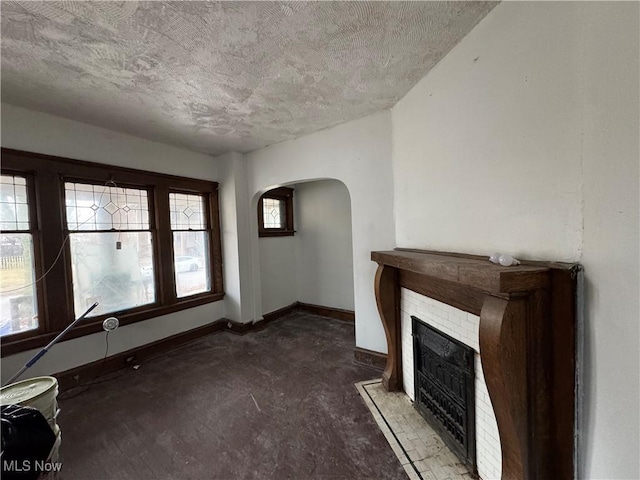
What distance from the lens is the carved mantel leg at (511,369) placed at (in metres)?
1.12

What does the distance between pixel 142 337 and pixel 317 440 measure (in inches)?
100

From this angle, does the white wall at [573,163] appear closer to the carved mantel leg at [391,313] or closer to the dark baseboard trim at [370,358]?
the carved mantel leg at [391,313]

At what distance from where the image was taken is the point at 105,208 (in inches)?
117

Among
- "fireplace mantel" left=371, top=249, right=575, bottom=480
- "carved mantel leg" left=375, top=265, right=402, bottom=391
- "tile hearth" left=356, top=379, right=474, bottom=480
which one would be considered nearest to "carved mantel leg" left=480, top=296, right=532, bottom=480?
"fireplace mantel" left=371, top=249, right=575, bottom=480

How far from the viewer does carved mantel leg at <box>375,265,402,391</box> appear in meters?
2.35

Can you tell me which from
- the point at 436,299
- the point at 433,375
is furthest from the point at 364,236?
the point at 433,375

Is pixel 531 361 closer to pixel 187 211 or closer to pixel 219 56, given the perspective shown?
pixel 219 56

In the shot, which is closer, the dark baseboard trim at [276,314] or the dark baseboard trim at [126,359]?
the dark baseboard trim at [126,359]

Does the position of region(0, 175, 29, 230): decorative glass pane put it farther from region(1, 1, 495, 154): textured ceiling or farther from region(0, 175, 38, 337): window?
region(1, 1, 495, 154): textured ceiling

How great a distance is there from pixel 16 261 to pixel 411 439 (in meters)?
3.72

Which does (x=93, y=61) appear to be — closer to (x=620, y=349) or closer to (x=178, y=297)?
(x=178, y=297)

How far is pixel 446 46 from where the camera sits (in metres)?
1.67

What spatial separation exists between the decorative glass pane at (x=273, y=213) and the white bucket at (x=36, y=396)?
3.24 meters

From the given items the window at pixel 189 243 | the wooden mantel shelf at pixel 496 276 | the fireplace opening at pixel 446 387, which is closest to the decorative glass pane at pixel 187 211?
the window at pixel 189 243
